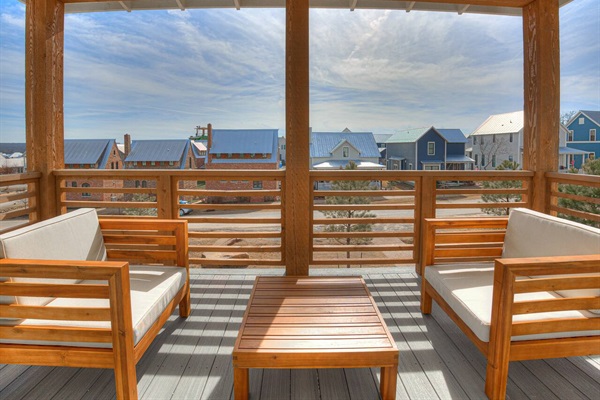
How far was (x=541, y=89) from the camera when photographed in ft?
11.0

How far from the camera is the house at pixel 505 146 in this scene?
349 centimetres

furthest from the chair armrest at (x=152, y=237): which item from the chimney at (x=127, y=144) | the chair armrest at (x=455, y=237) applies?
the chair armrest at (x=455, y=237)

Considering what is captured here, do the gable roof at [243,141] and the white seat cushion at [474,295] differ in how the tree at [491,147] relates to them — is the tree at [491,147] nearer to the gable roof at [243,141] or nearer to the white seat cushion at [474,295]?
the white seat cushion at [474,295]

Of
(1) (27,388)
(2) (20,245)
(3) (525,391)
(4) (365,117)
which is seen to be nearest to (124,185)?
(2) (20,245)

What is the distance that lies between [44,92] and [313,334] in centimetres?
343

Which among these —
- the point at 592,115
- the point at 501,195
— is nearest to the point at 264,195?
the point at 501,195

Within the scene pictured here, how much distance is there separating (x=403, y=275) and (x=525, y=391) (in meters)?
1.75

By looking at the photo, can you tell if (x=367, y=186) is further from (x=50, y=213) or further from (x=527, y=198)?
(x=50, y=213)

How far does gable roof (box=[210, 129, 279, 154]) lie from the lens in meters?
3.73

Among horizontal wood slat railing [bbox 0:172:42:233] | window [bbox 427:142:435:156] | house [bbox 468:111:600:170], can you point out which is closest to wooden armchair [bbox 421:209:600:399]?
house [bbox 468:111:600:170]

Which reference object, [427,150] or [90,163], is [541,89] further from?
[90,163]

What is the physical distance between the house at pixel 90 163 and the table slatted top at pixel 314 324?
Result: 2.11 metres

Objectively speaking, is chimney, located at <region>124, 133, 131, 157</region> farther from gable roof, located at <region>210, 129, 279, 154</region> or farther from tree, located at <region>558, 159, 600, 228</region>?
tree, located at <region>558, 159, 600, 228</region>

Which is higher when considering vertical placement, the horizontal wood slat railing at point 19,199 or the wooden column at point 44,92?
the wooden column at point 44,92
